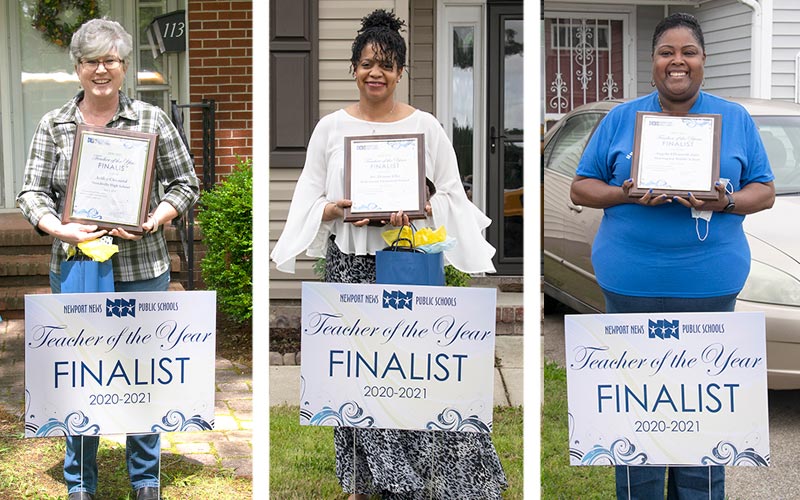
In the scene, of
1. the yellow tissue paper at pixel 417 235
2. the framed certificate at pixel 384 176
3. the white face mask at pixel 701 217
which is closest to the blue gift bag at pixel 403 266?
the yellow tissue paper at pixel 417 235

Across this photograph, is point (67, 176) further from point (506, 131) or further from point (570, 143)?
point (506, 131)

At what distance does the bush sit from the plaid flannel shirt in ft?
6.18

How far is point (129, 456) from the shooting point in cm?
319

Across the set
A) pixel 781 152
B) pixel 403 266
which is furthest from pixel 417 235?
pixel 781 152

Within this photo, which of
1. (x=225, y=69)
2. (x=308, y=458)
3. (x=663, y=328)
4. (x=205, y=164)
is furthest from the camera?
(x=225, y=69)

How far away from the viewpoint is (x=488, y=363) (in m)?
2.92

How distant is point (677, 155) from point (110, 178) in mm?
1680

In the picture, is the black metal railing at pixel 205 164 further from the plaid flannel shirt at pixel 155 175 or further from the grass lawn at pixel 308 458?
the plaid flannel shirt at pixel 155 175

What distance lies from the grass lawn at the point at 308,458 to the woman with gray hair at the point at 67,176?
0.52 metres

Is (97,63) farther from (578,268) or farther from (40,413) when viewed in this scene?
(578,268)

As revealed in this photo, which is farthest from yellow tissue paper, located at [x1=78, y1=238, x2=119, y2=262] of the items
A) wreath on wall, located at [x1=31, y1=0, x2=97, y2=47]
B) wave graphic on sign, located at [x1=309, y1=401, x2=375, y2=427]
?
wreath on wall, located at [x1=31, y1=0, x2=97, y2=47]

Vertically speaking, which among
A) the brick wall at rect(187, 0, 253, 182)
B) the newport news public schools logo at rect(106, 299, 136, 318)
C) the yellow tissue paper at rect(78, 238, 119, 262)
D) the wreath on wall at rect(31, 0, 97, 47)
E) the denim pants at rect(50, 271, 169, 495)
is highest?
the wreath on wall at rect(31, 0, 97, 47)

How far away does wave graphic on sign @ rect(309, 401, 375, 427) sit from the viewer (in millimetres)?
2957

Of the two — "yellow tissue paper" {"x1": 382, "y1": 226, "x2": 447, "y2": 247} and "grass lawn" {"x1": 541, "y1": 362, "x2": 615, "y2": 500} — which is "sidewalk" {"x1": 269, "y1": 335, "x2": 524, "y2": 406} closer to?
"grass lawn" {"x1": 541, "y1": 362, "x2": 615, "y2": 500}
